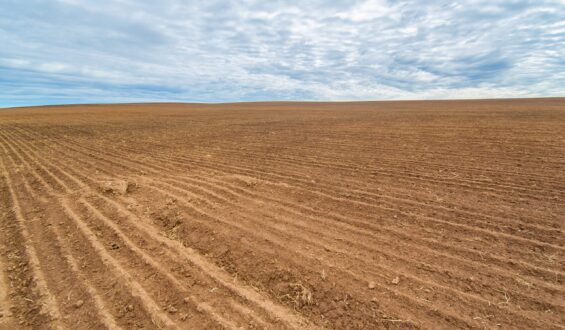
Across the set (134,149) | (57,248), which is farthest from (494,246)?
(134,149)

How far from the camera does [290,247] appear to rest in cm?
404

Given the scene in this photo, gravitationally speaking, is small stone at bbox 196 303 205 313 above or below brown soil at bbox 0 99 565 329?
below

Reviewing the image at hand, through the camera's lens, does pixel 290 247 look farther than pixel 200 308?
Yes

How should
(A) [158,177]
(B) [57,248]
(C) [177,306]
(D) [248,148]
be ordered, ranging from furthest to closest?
(D) [248,148] < (A) [158,177] < (B) [57,248] < (C) [177,306]

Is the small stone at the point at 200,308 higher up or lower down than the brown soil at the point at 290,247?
lower down

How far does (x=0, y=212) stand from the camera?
17.7 feet

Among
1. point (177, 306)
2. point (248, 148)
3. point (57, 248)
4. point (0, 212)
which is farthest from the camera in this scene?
point (248, 148)

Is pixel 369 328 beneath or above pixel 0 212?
beneath

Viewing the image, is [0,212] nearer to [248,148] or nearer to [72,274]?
[72,274]

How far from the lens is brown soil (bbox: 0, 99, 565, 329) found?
2910 mm

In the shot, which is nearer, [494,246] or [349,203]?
[494,246]

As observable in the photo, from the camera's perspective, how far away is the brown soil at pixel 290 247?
115 inches

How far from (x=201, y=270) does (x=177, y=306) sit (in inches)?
25.0

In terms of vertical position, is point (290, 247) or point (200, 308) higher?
point (290, 247)
